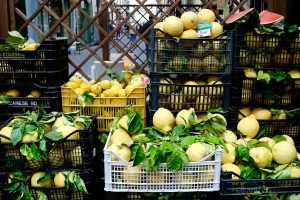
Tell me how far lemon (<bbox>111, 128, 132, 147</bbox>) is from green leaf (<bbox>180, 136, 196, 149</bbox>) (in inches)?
14.5

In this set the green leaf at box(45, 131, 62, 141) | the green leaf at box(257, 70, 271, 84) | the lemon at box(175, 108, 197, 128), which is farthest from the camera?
the green leaf at box(257, 70, 271, 84)

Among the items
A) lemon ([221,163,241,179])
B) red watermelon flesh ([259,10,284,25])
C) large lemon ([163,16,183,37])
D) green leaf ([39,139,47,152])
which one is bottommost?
lemon ([221,163,241,179])

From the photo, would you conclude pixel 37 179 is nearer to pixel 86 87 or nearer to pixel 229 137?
pixel 86 87

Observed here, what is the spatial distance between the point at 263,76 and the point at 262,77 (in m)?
0.01

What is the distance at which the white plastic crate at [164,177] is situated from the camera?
220 cm

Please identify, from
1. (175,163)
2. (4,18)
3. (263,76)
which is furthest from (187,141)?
(4,18)

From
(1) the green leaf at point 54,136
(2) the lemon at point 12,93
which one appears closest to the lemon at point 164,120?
(1) the green leaf at point 54,136

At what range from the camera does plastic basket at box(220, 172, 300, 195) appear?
7.32 feet

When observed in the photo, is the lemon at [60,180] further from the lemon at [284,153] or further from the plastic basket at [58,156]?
the lemon at [284,153]

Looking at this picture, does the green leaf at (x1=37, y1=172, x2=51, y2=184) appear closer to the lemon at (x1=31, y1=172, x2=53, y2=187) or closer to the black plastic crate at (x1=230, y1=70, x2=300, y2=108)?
the lemon at (x1=31, y1=172, x2=53, y2=187)

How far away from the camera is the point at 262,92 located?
9.27 ft

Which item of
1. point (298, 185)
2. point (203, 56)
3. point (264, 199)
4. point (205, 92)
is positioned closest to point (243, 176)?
point (264, 199)

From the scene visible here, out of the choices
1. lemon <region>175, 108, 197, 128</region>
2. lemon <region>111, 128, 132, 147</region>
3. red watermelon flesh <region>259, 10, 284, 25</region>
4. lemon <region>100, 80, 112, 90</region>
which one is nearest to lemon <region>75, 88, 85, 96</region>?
lemon <region>100, 80, 112, 90</region>

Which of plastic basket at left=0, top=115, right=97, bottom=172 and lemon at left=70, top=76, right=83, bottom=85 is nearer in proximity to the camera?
plastic basket at left=0, top=115, right=97, bottom=172
